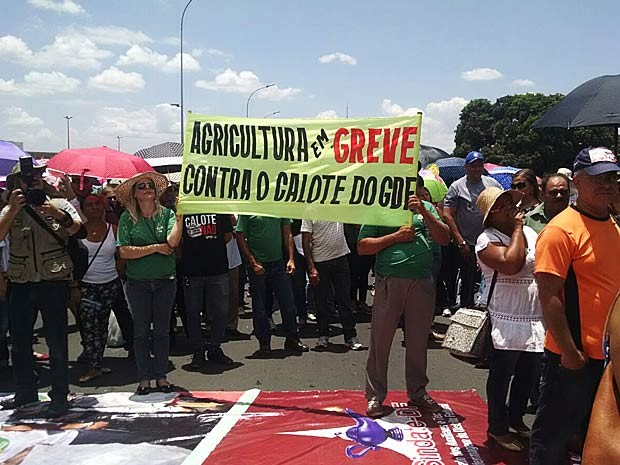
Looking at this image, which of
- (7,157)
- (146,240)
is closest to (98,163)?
(7,157)

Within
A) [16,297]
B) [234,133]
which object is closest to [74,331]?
[16,297]

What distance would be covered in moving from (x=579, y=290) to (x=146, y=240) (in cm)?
332

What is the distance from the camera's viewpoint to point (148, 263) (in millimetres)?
4781

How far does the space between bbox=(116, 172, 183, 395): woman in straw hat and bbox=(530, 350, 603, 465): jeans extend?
3.03m

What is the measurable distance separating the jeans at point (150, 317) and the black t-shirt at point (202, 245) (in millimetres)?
781

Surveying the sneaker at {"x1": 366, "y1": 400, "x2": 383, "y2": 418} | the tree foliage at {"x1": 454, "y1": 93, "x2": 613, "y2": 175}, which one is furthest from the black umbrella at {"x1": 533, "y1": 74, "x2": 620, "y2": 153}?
the tree foliage at {"x1": 454, "y1": 93, "x2": 613, "y2": 175}

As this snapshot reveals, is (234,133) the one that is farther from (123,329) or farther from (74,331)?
(74,331)

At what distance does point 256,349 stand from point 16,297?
2743 mm

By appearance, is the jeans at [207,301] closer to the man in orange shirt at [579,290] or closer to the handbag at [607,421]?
the man in orange shirt at [579,290]

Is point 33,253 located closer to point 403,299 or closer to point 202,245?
point 202,245

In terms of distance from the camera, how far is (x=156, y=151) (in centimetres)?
1422

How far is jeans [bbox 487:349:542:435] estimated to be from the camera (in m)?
3.71

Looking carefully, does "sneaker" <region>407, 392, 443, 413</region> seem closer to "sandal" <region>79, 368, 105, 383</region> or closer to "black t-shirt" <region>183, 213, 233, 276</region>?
"black t-shirt" <region>183, 213, 233, 276</region>

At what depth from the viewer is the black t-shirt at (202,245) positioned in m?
5.71
